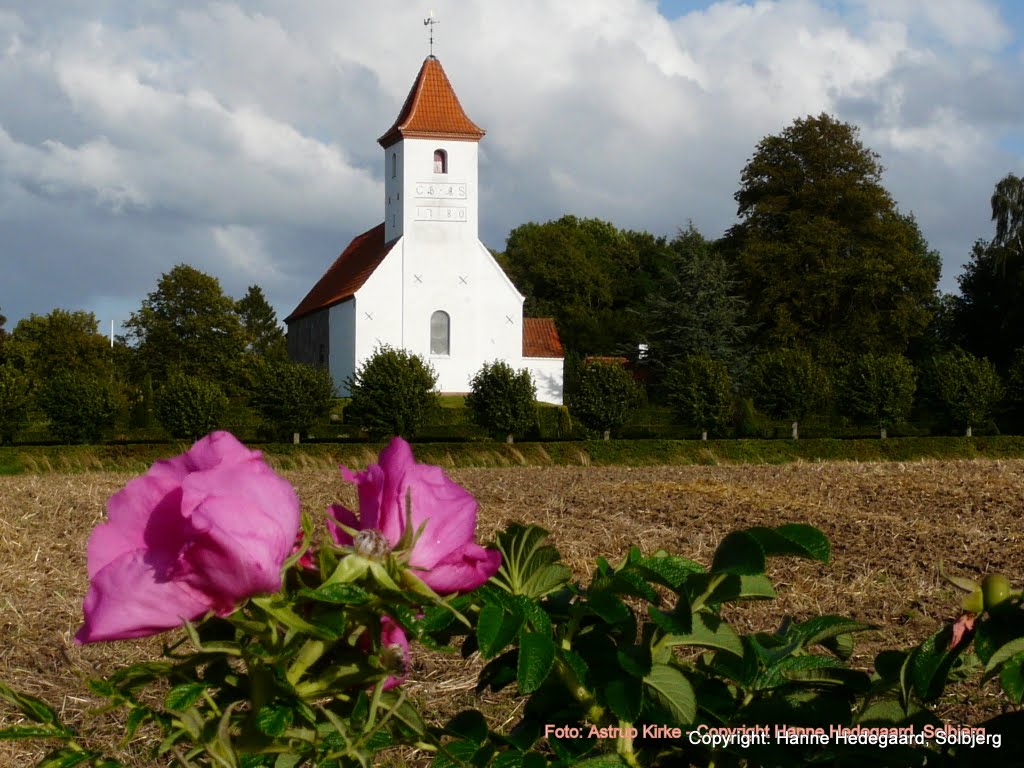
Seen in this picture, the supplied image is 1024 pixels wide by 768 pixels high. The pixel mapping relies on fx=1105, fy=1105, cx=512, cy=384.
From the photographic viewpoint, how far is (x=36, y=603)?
6.37 m

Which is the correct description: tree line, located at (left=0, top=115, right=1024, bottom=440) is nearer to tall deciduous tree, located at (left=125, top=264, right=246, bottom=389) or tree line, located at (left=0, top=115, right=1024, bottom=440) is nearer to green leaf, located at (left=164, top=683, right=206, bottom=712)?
tall deciduous tree, located at (left=125, top=264, right=246, bottom=389)

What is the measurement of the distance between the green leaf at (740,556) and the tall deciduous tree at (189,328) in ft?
180

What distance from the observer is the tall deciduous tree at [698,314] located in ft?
156

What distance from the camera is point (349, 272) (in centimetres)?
5250

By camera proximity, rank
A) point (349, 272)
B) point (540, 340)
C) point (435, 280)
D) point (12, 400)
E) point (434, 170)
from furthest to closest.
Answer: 1. point (349, 272)
2. point (540, 340)
3. point (434, 170)
4. point (435, 280)
5. point (12, 400)

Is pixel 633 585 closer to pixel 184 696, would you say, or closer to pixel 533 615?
pixel 533 615

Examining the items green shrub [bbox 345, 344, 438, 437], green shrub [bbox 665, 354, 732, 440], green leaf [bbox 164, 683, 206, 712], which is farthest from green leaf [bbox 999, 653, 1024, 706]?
green shrub [bbox 665, 354, 732, 440]

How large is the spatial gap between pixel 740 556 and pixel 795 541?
5 cm

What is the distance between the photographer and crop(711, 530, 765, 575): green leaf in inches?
40.6

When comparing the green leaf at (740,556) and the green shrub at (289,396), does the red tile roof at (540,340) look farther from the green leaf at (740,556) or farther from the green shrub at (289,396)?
the green leaf at (740,556)

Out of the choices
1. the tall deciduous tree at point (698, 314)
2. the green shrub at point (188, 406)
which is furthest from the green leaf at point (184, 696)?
the tall deciduous tree at point (698, 314)

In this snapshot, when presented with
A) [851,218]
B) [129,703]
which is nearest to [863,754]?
[129,703]

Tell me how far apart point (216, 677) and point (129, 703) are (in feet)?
0.26

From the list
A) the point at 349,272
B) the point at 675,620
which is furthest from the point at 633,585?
the point at 349,272
